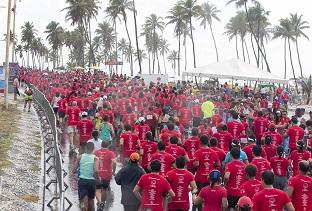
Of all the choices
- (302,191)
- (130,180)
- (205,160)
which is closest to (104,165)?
(130,180)

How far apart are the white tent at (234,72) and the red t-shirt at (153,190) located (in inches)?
1198

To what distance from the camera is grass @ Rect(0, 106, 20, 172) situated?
18.1 m

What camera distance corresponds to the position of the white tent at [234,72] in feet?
128

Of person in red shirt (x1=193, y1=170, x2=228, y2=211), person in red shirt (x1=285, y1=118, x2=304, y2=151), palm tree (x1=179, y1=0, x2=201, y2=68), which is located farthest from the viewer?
palm tree (x1=179, y1=0, x2=201, y2=68)

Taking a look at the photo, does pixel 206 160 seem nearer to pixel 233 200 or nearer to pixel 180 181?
pixel 233 200

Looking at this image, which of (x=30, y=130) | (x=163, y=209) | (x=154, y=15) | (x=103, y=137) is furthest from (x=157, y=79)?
(x=154, y=15)

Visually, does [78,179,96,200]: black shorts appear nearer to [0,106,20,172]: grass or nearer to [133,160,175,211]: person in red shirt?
[133,160,175,211]: person in red shirt

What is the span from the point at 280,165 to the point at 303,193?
2.65 m

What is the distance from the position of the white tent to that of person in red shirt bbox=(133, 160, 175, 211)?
3040cm

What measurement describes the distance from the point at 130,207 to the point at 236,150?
217 cm

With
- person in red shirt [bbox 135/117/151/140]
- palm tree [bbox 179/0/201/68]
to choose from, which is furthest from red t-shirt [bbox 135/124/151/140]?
palm tree [bbox 179/0/201/68]

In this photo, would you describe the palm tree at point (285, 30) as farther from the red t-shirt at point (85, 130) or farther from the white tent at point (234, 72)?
the red t-shirt at point (85, 130)

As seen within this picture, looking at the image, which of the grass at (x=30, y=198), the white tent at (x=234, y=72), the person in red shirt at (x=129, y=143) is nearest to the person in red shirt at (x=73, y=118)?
the grass at (x=30, y=198)

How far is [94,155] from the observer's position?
437 inches
